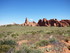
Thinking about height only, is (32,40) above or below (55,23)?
above

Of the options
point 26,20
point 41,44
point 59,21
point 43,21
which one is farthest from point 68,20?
point 41,44

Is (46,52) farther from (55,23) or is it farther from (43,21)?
(43,21)

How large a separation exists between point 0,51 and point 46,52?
3142mm

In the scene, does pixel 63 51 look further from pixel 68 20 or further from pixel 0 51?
pixel 68 20

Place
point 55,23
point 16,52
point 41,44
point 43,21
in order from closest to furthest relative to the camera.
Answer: point 16,52, point 41,44, point 55,23, point 43,21

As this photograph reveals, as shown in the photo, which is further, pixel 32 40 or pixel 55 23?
pixel 55 23

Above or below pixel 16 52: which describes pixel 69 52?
below

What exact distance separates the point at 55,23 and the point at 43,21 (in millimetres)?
13817

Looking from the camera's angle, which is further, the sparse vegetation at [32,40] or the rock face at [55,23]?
the rock face at [55,23]

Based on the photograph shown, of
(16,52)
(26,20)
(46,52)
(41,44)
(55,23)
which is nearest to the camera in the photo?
(16,52)

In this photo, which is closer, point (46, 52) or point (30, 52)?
point (30, 52)

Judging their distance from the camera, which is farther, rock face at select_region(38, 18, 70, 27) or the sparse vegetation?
rock face at select_region(38, 18, 70, 27)

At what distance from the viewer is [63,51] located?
9.04m

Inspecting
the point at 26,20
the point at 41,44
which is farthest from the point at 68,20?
the point at 41,44
